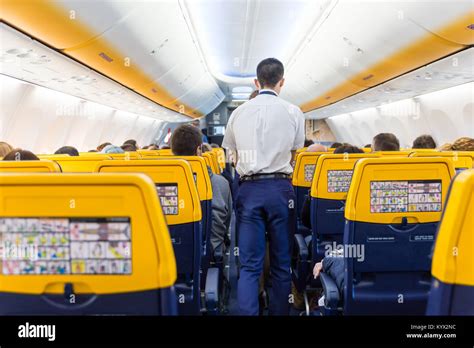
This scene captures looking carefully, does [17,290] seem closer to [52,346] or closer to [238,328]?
[52,346]

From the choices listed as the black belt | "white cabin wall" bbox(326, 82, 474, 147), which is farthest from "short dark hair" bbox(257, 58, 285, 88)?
"white cabin wall" bbox(326, 82, 474, 147)

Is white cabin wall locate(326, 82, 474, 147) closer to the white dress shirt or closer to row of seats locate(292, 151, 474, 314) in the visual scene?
the white dress shirt

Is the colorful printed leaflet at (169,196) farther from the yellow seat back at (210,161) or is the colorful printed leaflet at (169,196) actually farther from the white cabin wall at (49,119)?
the white cabin wall at (49,119)

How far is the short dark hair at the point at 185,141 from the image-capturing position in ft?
12.1

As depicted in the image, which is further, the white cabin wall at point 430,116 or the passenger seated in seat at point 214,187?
the white cabin wall at point 430,116

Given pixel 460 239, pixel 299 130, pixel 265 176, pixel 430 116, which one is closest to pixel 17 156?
pixel 265 176

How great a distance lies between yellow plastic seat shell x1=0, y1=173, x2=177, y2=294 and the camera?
1.35 metres

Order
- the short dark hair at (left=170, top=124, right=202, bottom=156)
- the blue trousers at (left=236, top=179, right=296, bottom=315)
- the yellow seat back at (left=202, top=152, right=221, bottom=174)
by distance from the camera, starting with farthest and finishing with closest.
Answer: the yellow seat back at (left=202, top=152, right=221, bottom=174) → the short dark hair at (left=170, top=124, right=202, bottom=156) → the blue trousers at (left=236, top=179, right=296, bottom=315)

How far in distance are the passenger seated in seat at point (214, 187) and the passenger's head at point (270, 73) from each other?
2.58 ft

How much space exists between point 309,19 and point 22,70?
453cm

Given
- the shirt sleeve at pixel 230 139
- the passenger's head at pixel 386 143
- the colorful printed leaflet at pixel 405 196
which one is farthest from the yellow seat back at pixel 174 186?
the passenger's head at pixel 386 143

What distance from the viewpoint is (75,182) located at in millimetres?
1354

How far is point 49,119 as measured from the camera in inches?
337

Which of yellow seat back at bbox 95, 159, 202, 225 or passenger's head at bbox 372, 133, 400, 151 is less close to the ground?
passenger's head at bbox 372, 133, 400, 151
